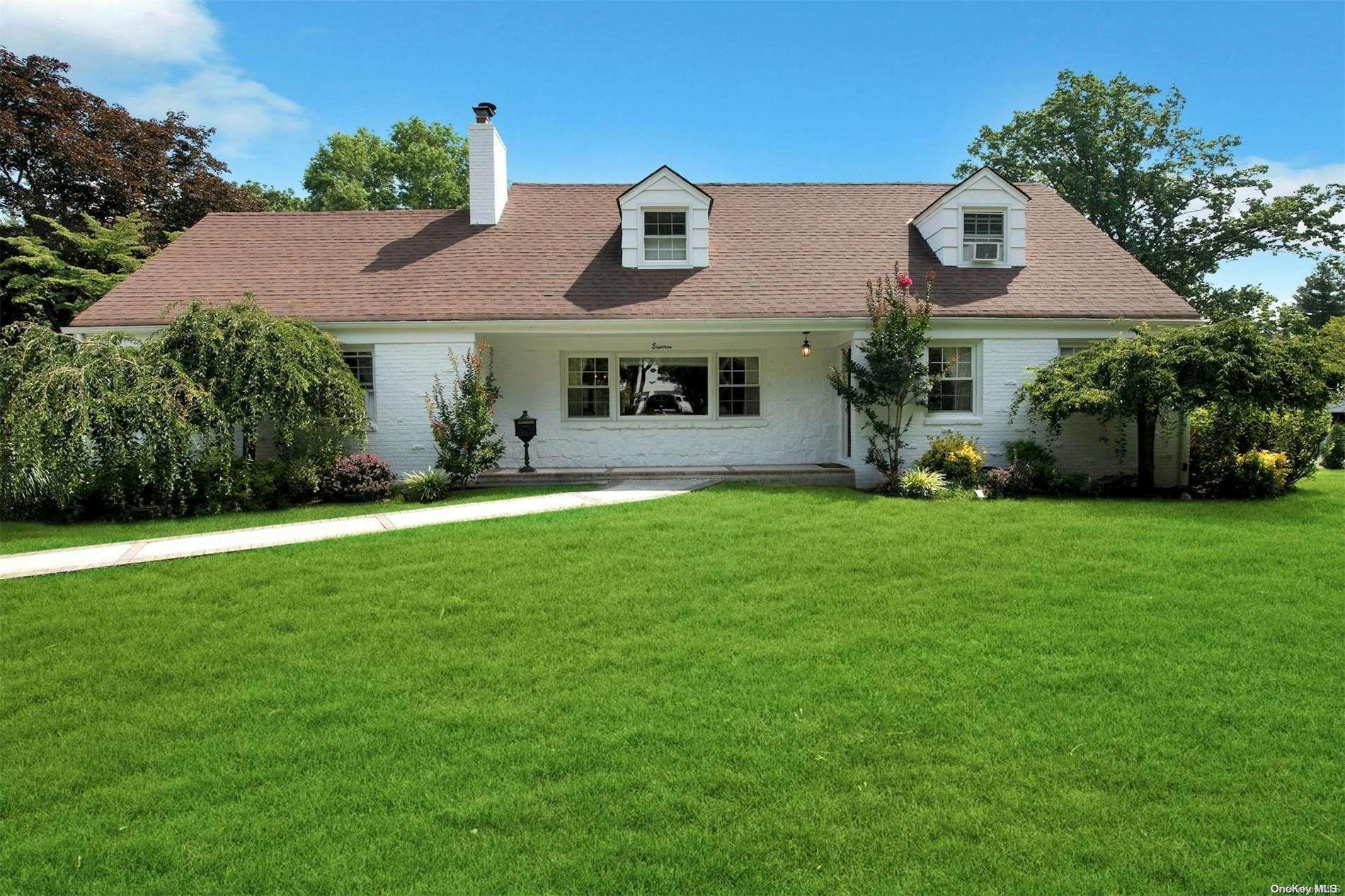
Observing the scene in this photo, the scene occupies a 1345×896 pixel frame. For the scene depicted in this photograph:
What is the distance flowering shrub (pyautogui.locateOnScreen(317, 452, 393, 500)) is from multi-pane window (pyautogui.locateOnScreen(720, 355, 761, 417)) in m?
6.31

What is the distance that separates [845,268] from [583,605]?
33.7 ft

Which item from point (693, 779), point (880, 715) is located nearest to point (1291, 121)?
point (880, 715)

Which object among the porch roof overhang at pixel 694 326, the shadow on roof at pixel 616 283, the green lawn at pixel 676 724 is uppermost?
the shadow on roof at pixel 616 283

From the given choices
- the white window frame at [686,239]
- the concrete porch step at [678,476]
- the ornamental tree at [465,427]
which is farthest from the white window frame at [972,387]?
the ornamental tree at [465,427]

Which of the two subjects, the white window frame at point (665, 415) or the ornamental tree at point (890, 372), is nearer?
the ornamental tree at point (890, 372)

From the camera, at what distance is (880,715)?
13.4 ft

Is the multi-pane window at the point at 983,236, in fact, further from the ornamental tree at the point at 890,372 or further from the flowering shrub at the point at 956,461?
the flowering shrub at the point at 956,461

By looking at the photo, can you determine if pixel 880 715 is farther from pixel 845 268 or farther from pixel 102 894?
pixel 845 268

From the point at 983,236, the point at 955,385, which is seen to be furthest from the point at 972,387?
the point at 983,236

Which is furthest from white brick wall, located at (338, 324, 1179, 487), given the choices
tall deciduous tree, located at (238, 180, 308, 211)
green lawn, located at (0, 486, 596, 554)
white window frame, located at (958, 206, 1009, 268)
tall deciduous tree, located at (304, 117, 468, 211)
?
tall deciduous tree, located at (238, 180, 308, 211)

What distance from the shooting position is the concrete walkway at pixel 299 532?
7516 millimetres

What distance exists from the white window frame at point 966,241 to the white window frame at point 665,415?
170 inches

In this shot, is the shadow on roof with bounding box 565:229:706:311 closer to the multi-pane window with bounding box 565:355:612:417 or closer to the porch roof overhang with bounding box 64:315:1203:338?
the porch roof overhang with bounding box 64:315:1203:338

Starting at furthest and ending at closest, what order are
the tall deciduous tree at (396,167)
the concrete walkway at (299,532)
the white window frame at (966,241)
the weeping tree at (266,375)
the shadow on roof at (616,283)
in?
the tall deciduous tree at (396,167), the white window frame at (966,241), the shadow on roof at (616,283), the weeping tree at (266,375), the concrete walkway at (299,532)
